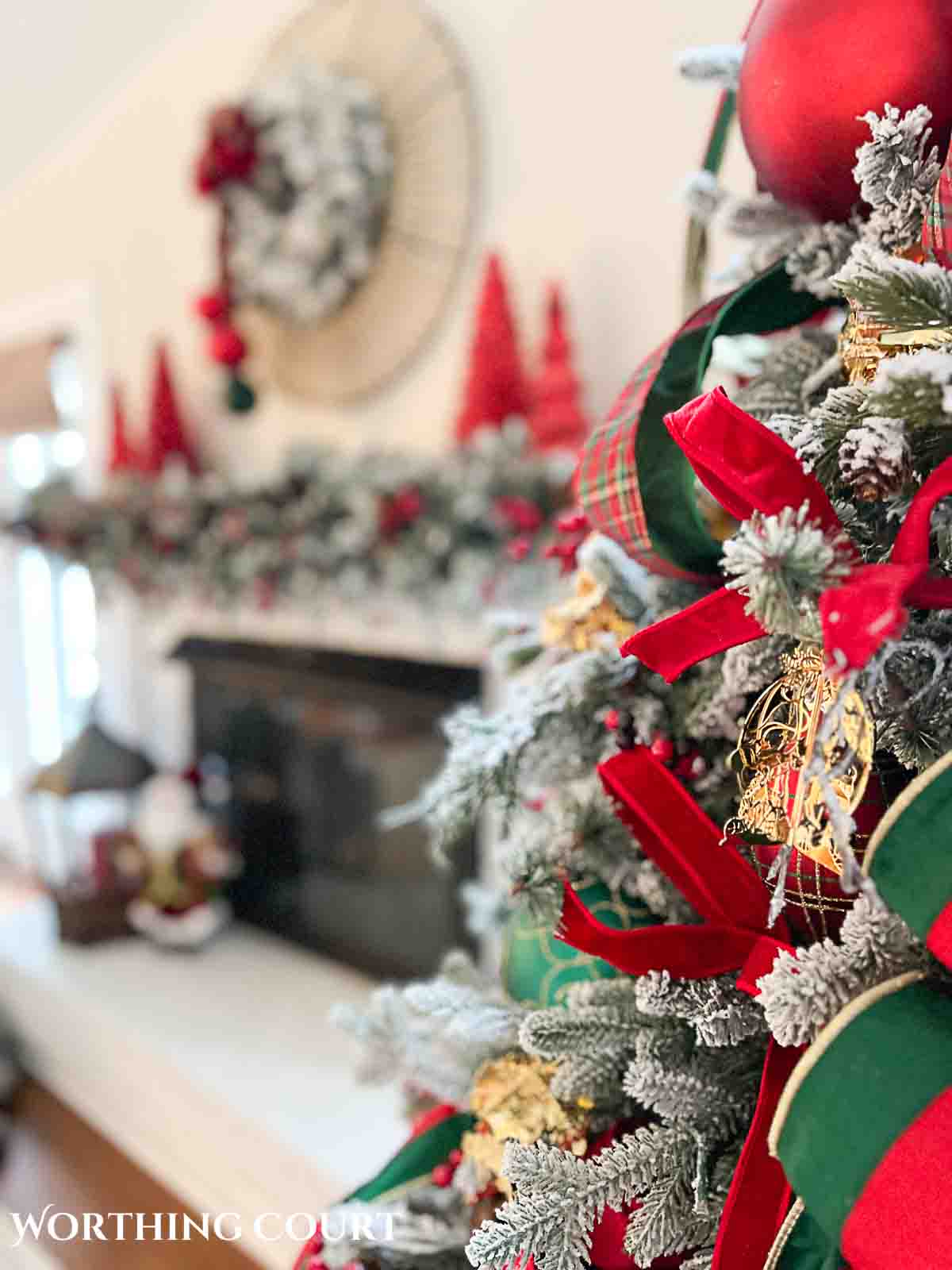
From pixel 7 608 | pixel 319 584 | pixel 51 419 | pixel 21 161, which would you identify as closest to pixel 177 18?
pixel 21 161

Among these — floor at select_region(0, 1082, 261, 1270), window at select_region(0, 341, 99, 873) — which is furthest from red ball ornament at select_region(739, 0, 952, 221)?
window at select_region(0, 341, 99, 873)

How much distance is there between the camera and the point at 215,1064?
5.41 feet

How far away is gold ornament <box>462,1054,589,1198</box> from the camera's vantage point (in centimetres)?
50

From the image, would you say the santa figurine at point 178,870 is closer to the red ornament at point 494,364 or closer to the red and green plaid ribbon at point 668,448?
the red ornament at point 494,364

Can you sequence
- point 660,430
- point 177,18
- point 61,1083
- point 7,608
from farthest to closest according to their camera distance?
1. point 7,608
2. point 177,18
3. point 61,1083
4. point 660,430

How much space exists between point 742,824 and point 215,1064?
58.1 inches

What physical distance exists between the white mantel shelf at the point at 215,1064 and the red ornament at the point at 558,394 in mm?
948

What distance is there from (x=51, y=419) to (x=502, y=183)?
1.73m

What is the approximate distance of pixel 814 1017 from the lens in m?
0.35

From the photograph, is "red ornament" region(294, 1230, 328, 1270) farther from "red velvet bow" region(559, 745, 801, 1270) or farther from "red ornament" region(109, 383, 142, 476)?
"red ornament" region(109, 383, 142, 476)

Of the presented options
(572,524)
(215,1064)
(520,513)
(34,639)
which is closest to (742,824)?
(572,524)

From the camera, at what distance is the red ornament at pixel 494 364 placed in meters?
1.47

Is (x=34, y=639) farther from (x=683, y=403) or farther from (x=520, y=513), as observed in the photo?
(x=683, y=403)

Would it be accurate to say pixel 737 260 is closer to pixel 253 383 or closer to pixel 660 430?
pixel 660 430
